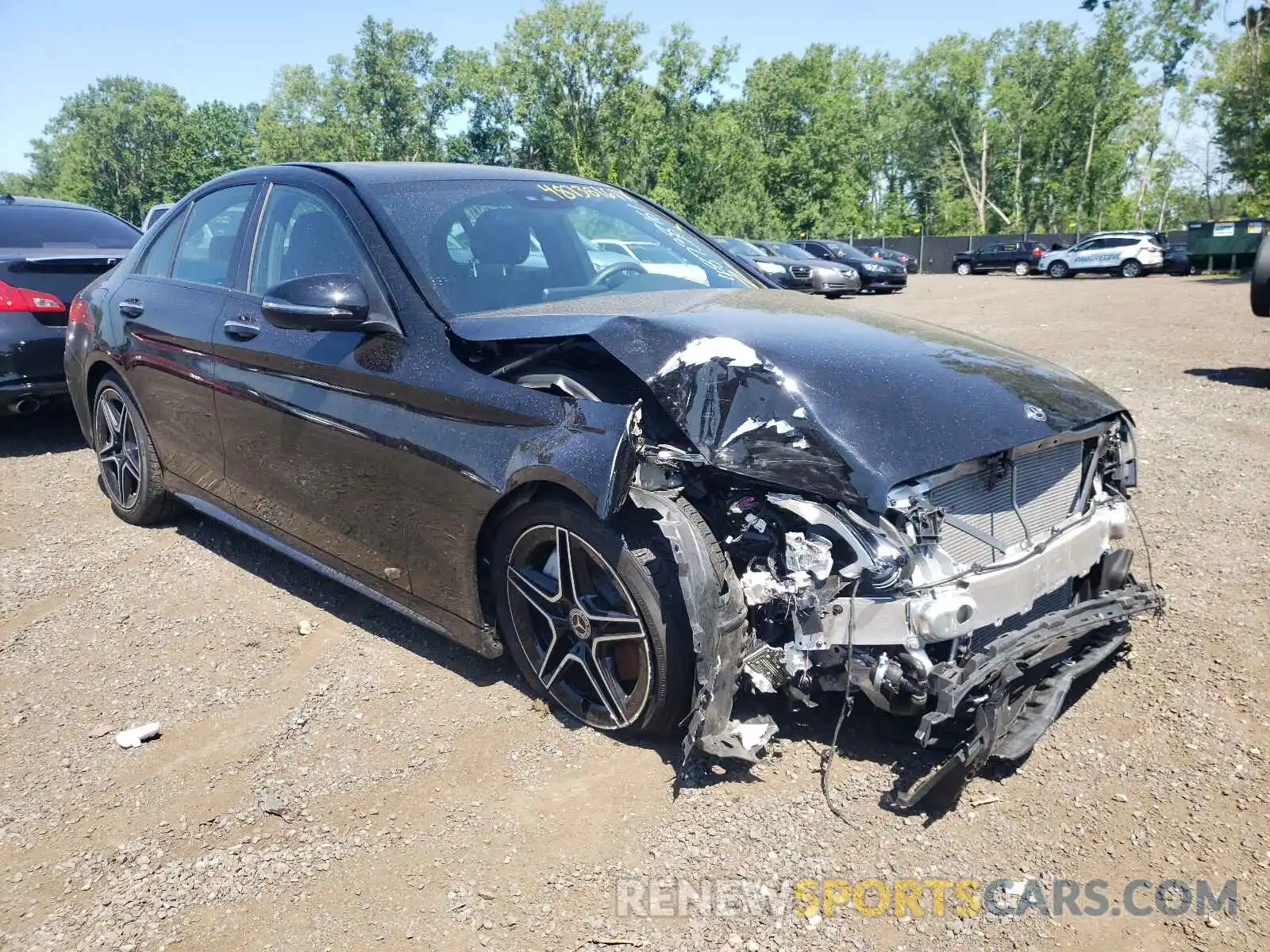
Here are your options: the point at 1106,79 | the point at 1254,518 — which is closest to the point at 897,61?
the point at 1106,79

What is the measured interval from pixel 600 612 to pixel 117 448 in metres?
3.57

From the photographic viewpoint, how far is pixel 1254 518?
4703 mm

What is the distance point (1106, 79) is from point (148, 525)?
64.3 meters

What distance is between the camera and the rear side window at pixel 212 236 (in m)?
4.00

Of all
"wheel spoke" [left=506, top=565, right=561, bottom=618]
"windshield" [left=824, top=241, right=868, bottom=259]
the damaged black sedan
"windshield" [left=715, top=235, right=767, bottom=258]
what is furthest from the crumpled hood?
"windshield" [left=824, top=241, right=868, bottom=259]

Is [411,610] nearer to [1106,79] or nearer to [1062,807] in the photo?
[1062,807]

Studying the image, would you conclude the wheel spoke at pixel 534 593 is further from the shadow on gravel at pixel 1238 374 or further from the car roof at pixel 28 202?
the shadow on gravel at pixel 1238 374

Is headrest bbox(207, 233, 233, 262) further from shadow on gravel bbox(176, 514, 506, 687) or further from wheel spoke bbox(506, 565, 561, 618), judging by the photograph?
wheel spoke bbox(506, 565, 561, 618)

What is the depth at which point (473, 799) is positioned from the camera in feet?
8.86

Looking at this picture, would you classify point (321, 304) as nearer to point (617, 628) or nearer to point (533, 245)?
point (533, 245)

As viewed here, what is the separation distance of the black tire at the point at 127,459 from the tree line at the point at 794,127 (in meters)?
42.7

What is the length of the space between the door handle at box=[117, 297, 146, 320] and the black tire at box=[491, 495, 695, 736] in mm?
2689

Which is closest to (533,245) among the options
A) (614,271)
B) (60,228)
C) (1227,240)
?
(614,271)

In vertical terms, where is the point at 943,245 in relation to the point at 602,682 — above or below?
above
